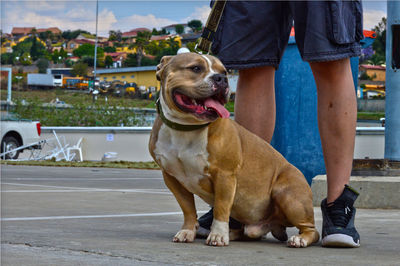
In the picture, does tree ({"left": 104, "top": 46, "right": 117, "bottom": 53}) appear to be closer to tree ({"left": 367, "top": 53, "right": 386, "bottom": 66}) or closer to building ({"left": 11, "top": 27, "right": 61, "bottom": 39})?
building ({"left": 11, "top": 27, "right": 61, "bottom": 39})

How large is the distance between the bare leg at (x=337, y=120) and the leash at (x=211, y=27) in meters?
0.49

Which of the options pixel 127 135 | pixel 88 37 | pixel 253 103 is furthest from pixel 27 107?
pixel 88 37

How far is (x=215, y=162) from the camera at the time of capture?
272 centimetres

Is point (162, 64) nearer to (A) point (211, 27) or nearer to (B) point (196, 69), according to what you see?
(B) point (196, 69)

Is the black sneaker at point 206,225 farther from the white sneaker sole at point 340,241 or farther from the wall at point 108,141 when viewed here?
the wall at point 108,141

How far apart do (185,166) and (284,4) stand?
0.89 m

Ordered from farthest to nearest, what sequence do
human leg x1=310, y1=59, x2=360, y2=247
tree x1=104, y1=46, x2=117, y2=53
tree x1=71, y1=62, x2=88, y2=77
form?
tree x1=71, y1=62, x2=88, y2=77
tree x1=104, y1=46, x2=117, y2=53
human leg x1=310, y1=59, x2=360, y2=247

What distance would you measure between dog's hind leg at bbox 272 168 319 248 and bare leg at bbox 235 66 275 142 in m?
0.42

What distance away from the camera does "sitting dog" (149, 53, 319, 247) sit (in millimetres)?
2688

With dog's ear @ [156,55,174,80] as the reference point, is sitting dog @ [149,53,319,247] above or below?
below

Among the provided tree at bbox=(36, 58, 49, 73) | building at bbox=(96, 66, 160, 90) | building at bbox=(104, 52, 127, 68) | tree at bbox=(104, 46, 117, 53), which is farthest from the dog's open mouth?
tree at bbox=(36, 58, 49, 73)

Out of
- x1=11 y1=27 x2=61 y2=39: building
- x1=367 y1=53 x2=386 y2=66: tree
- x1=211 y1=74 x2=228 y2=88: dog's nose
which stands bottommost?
x1=211 y1=74 x2=228 y2=88: dog's nose

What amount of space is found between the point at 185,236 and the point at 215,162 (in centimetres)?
33

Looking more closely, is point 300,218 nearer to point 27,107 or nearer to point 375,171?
point 375,171
